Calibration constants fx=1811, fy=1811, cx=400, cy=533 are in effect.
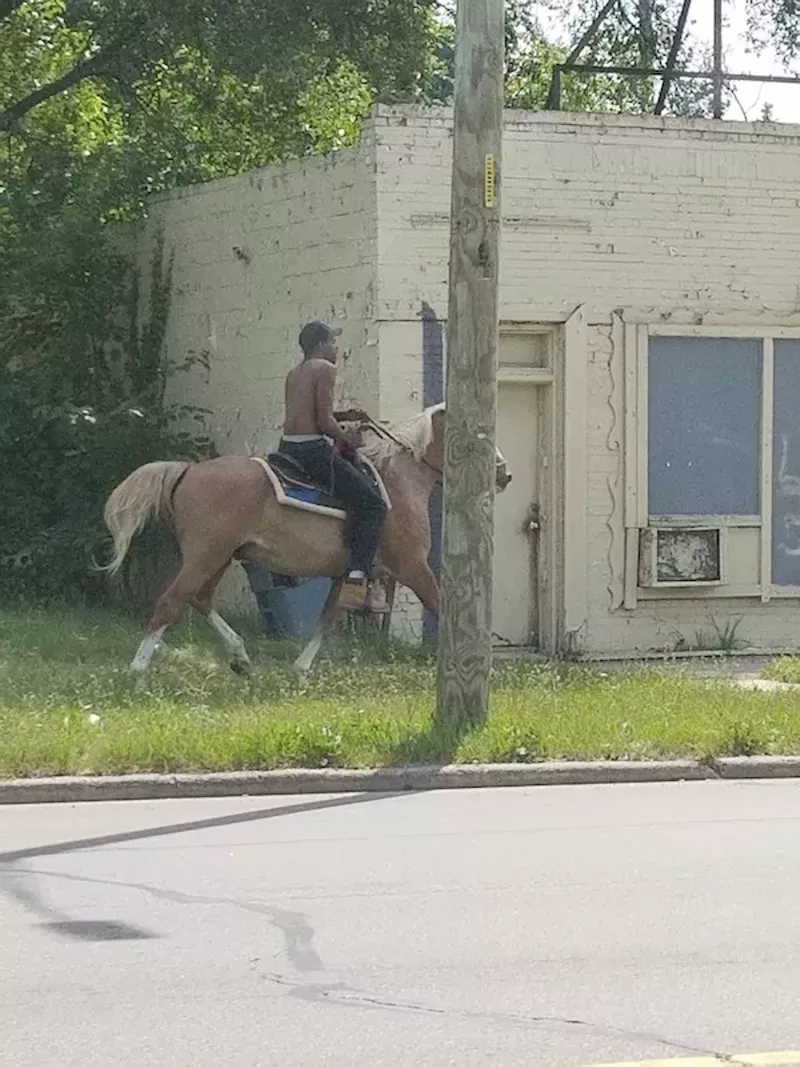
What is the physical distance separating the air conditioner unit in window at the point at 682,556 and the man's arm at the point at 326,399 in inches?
155

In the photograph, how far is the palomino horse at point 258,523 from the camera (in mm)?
13180

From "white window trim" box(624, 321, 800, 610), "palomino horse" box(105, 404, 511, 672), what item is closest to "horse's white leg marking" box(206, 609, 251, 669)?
"palomino horse" box(105, 404, 511, 672)

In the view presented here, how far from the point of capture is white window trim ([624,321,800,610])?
53.1ft

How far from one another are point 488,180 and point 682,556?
634 cm

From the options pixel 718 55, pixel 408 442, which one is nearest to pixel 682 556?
pixel 408 442

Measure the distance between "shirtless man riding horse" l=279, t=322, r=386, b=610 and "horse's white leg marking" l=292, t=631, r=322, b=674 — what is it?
0.51 meters

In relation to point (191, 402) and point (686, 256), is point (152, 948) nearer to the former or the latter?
point (686, 256)

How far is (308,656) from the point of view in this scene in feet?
44.2

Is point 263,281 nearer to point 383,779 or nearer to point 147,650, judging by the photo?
point 147,650

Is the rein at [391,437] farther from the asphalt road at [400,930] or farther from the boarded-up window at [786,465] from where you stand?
the asphalt road at [400,930]

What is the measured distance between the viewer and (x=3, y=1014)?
5.93m

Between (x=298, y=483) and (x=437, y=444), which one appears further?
(x=437, y=444)

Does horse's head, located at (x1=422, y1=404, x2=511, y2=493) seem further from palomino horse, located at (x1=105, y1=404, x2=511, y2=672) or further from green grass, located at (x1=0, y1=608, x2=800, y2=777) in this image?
green grass, located at (x1=0, y1=608, x2=800, y2=777)

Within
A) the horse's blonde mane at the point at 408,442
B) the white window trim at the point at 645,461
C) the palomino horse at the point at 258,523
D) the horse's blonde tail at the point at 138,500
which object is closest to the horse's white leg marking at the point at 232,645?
the palomino horse at the point at 258,523
